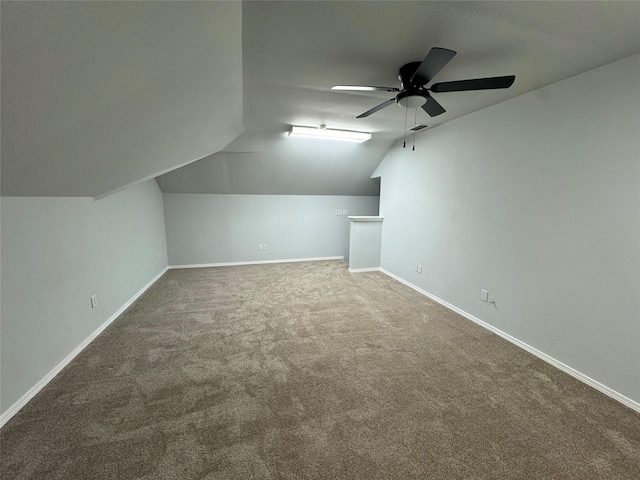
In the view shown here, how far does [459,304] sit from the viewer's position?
3.30 meters

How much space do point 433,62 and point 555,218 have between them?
5.73 ft

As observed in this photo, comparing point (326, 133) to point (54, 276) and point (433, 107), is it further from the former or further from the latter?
point (54, 276)

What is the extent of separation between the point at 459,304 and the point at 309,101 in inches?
114

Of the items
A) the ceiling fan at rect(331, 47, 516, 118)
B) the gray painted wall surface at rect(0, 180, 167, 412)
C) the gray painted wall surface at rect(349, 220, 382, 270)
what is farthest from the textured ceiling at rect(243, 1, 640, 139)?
the gray painted wall surface at rect(349, 220, 382, 270)

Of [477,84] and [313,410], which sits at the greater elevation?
[477,84]

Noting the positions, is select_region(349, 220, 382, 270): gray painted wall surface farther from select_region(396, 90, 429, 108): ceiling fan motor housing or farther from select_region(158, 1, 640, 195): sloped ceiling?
select_region(396, 90, 429, 108): ceiling fan motor housing

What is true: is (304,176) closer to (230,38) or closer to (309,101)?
(309,101)

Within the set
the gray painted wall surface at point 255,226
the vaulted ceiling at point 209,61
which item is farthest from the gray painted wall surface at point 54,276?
the gray painted wall surface at point 255,226

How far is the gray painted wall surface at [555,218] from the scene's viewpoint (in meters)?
1.86

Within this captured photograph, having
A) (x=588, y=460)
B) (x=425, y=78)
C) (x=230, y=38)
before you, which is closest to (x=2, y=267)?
(x=230, y=38)

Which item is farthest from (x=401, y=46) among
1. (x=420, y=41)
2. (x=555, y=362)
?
(x=555, y=362)

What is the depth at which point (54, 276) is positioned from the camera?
7.05 ft

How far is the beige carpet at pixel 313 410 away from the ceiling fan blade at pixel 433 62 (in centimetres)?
216

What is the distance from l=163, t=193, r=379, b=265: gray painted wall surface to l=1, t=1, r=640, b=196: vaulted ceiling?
2.39m
